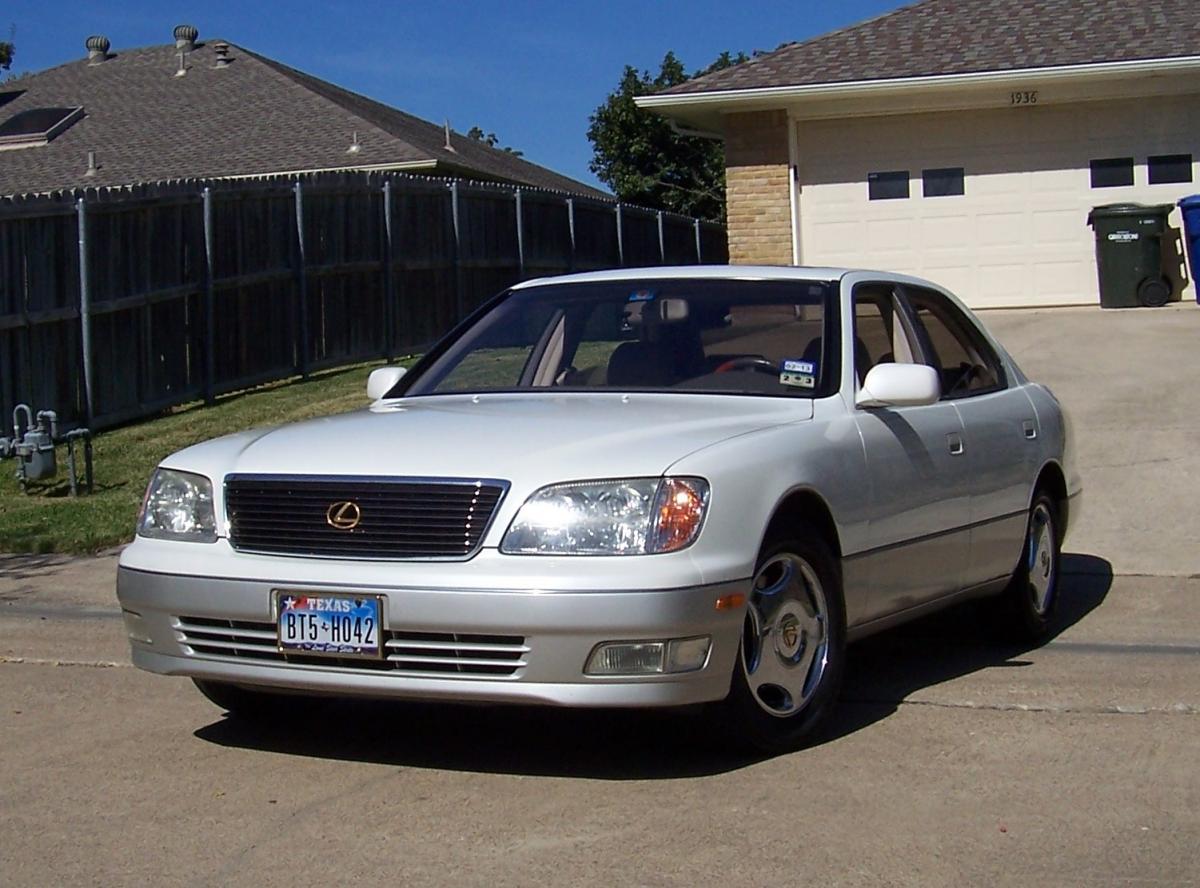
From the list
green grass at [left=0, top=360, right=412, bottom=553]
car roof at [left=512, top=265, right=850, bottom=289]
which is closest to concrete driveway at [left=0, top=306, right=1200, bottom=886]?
car roof at [left=512, top=265, right=850, bottom=289]

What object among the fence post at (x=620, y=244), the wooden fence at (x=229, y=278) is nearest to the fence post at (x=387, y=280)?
the wooden fence at (x=229, y=278)

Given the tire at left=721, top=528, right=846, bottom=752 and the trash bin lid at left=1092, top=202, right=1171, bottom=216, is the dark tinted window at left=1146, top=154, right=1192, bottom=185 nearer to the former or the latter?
the trash bin lid at left=1092, top=202, right=1171, bottom=216

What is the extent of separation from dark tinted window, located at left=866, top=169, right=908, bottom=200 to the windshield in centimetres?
1329

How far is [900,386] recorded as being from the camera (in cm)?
591

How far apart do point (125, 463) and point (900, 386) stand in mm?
7674

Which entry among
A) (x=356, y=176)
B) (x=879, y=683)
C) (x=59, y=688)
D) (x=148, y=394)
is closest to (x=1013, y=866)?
(x=879, y=683)

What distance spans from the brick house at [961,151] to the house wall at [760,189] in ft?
0.05

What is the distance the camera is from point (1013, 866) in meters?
4.29

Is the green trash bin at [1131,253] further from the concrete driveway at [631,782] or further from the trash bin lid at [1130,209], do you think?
the concrete driveway at [631,782]

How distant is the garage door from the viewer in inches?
751

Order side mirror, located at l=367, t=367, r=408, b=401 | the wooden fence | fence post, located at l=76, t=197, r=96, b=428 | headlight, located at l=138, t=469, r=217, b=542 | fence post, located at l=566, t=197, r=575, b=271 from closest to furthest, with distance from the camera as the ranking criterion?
headlight, located at l=138, t=469, r=217, b=542 < side mirror, located at l=367, t=367, r=408, b=401 < the wooden fence < fence post, located at l=76, t=197, r=96, b=428 < fence post, located at l=566, t=197, r=575, b=271

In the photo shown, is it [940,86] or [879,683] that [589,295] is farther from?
[940,86]

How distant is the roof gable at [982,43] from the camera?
18797mm

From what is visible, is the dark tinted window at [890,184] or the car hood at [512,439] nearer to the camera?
the car hood at [512,439]
